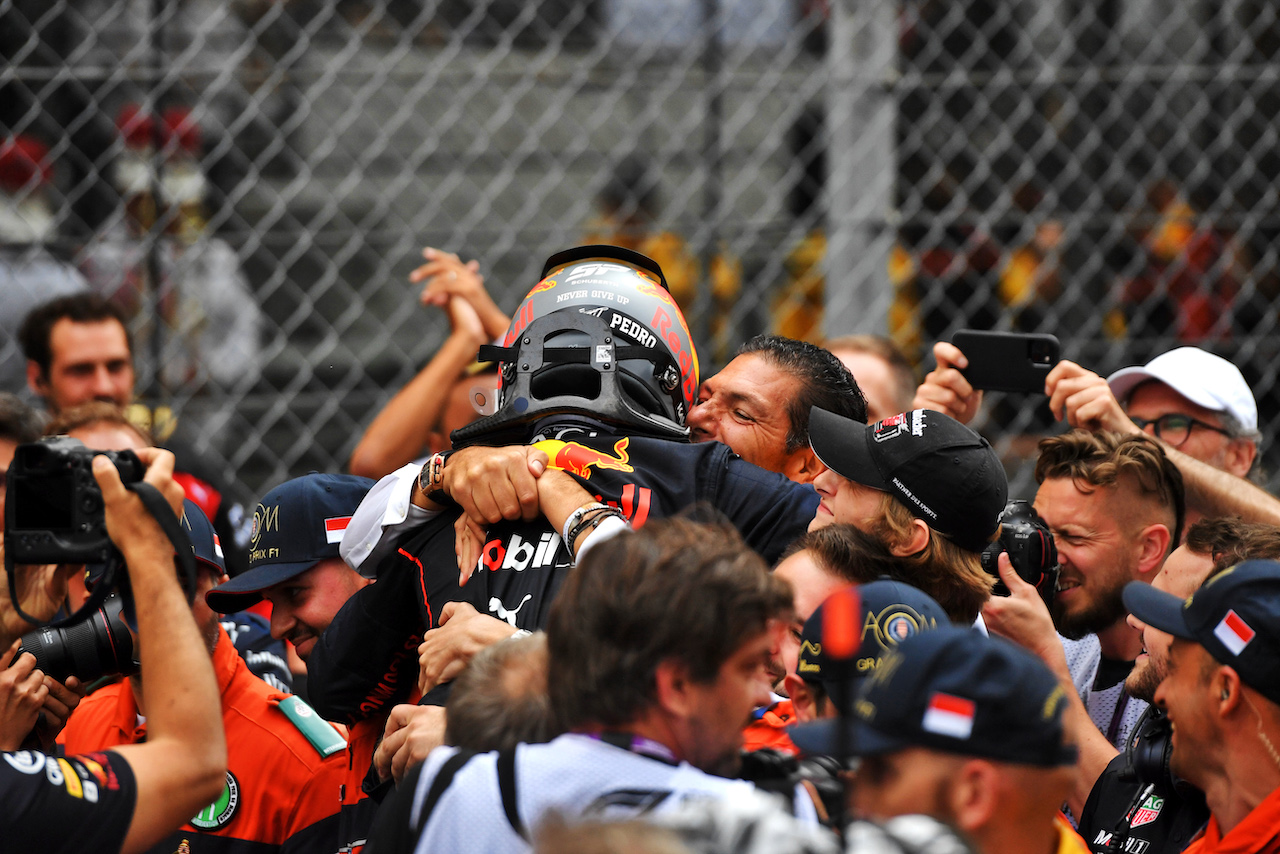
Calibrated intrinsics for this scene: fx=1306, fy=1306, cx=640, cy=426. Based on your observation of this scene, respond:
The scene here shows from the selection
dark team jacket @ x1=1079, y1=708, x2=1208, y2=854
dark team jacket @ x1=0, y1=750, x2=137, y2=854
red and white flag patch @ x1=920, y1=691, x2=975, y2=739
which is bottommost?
dark team jacket @ x1=1079, y1=708, x2=1208, y2=854

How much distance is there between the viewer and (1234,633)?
1954mm

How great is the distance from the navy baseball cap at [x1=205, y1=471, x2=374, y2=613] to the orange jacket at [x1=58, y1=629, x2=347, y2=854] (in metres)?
0.19

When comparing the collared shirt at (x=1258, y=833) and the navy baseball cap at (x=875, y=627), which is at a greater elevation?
the navy baseball cap at (x=875, y=627)

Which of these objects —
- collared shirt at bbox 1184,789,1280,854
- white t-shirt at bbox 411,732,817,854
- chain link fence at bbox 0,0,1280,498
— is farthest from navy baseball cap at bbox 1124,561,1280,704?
chain link fence at bbox 0,0,1280,498

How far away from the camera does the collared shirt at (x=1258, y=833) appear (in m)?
1.96

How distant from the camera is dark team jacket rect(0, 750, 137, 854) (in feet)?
Result: 5.73

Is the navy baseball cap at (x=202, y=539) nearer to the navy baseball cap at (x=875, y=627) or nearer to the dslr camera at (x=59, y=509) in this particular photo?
the dslr camera at (x=59, y=509)

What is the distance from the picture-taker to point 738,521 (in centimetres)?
232

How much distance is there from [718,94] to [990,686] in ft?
10.5

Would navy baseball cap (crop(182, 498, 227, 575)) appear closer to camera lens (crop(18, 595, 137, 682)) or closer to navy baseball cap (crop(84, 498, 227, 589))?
navy baseball cap (crop(84, 498, 227, 589))

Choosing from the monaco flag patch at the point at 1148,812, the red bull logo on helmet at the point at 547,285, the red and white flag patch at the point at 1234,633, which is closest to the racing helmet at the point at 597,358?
the red bull logo on helmet at the point at 547,285

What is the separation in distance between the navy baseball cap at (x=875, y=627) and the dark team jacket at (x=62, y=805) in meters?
0.98

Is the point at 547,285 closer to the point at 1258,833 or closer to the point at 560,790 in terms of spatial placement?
the point at 560,790

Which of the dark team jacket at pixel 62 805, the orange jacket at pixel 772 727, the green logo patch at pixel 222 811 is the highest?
the dark team jacket at pixel 62 805
